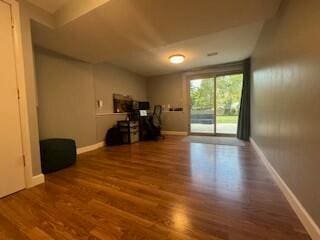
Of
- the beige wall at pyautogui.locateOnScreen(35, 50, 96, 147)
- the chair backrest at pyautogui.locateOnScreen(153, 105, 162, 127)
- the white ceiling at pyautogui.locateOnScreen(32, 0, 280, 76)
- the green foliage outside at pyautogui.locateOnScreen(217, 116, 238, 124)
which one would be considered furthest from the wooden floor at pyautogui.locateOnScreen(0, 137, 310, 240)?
the chair backrest at pyautogui.locateOnScreen(153, 105, 162, 127)

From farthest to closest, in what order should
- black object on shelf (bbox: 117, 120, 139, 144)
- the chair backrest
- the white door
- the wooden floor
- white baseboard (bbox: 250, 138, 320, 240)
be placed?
the chair backrest → black object on shelf (bbox: 117, 120, 139, 144) → the white door → the wooden floor → white baseboard (bbox: 250, 138, 320, 240)

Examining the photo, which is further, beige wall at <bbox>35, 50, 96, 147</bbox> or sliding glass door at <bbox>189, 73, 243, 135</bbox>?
sliding glass door at <bbox>189, 73, 243, 135</bbox>

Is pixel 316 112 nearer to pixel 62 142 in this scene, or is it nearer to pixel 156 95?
pixel 62 142

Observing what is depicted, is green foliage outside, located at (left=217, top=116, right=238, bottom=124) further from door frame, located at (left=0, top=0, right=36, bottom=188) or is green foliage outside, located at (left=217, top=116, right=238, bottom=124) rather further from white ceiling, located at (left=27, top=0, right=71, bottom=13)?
door frame, located at (left=0, top=0, right=36, bottom=188)

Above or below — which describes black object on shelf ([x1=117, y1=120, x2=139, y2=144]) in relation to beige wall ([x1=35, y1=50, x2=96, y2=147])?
below

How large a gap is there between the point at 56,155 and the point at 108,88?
8.27 ft

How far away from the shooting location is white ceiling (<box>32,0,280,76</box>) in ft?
6.31

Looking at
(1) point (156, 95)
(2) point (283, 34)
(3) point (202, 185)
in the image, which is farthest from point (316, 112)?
(1) point (156, 95)

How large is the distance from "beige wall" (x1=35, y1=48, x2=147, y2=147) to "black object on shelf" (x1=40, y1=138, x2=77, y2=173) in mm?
613

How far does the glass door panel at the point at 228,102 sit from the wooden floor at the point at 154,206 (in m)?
2.78

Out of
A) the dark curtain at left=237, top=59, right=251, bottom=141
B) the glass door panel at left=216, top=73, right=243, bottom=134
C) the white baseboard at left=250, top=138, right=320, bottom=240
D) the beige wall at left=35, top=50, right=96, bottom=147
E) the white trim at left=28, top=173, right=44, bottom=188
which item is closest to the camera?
the white baseboard at left=250, top=138, right=320, bottom=240

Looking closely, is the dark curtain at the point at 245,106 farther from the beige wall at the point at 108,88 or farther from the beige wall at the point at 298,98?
the beige wall at the point at 108,88

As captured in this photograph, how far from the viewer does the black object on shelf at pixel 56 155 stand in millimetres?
2543

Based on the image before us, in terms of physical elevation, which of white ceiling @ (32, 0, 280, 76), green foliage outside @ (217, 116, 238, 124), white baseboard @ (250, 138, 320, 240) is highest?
white ceiling @ (32, 0, 280, 76)
